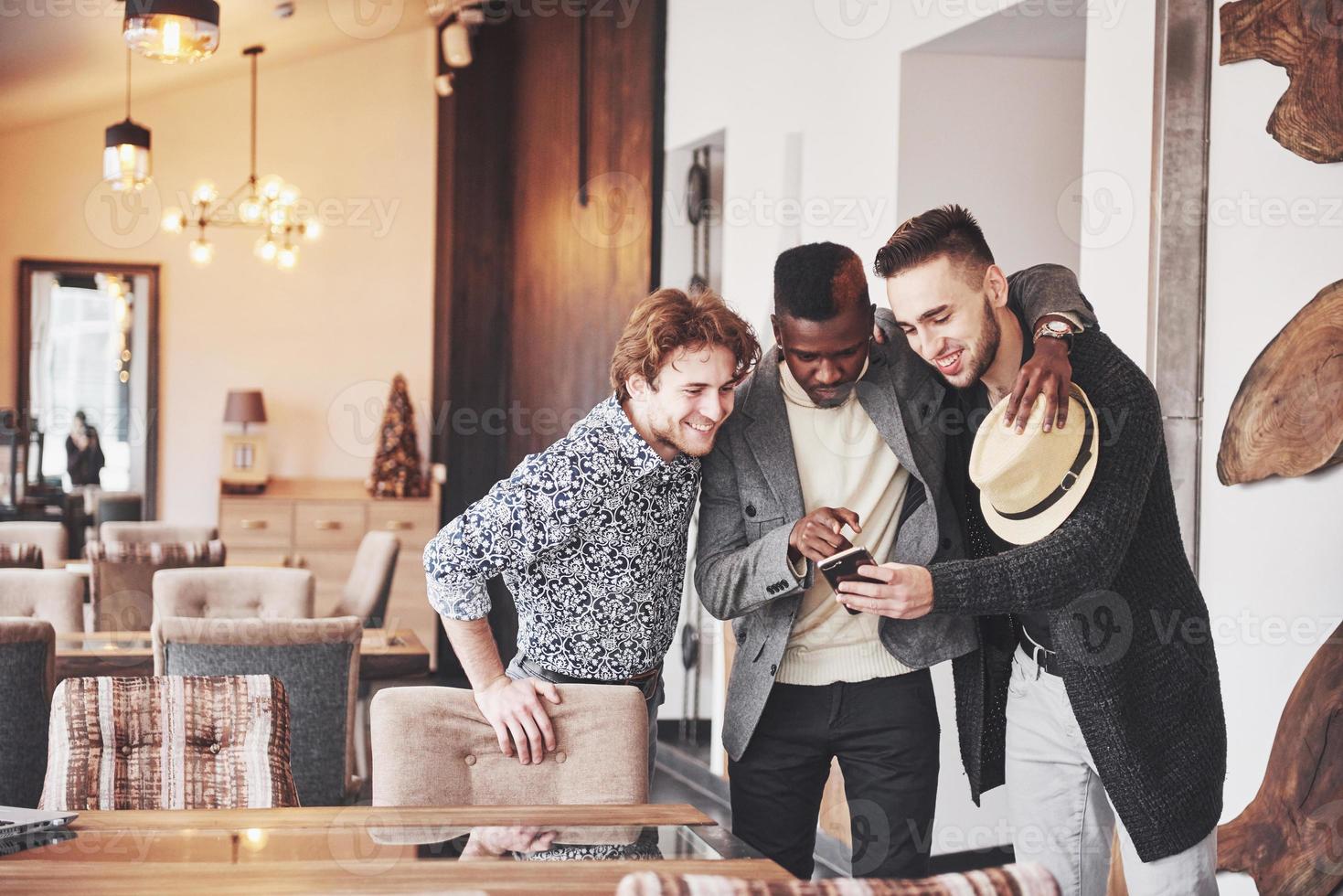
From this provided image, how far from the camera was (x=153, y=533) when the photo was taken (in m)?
5.94

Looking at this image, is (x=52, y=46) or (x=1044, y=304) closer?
(x=1044, y=304)

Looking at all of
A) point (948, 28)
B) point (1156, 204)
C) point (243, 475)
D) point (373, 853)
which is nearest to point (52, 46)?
point (243, 475)

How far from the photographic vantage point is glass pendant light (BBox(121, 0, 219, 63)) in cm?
333

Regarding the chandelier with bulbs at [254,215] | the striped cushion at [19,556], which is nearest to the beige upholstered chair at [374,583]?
the striped cushion at [19,556]

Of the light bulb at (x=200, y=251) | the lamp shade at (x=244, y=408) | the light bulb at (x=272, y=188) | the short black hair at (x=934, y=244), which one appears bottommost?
the lamp shade at (x=244, y=408)

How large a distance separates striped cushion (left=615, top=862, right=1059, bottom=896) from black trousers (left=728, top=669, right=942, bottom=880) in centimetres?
104

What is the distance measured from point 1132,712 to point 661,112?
436 centimetres

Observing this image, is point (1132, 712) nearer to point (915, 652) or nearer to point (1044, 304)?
point (915, 652)

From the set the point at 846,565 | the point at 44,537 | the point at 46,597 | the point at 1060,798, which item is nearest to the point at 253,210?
the point at 44,537

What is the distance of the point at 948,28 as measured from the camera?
375 cm

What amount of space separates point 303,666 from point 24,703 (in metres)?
0.61

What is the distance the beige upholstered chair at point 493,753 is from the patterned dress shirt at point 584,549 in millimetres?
112

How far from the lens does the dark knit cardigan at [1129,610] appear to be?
1920mm

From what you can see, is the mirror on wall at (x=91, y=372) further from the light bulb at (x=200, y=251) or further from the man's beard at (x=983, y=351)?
the man's beard at (x=983, y=351)
